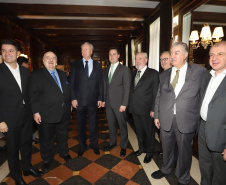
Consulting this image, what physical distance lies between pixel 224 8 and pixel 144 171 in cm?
335

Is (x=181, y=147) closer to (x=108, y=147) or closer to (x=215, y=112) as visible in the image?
(x=215, y=112)

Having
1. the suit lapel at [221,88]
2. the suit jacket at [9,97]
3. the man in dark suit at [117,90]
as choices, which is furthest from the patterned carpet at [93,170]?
the suit lapel at [221,88]

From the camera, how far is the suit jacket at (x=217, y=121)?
4.53 feet

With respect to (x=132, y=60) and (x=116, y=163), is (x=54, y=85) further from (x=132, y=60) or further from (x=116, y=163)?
(x=132, y=60)

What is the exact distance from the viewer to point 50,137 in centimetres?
231

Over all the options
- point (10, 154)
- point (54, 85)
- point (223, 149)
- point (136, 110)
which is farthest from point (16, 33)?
point (223, 149)

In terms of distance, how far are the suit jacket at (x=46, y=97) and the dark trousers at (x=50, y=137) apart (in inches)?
5.9

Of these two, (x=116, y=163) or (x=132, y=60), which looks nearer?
(x=116, y=163)

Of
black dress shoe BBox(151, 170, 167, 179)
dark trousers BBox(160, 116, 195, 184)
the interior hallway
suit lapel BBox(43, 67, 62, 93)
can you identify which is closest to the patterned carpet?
the interior hallway

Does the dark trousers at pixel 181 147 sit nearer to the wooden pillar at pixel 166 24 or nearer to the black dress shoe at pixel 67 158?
the black dress shoe at pixel 67 158

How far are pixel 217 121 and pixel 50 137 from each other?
231 centimetres

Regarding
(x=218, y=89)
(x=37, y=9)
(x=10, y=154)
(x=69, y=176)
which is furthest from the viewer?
(x=37, y=9)

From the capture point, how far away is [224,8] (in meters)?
2.70

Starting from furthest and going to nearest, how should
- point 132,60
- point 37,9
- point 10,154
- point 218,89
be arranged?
point 132,60
point 37,9
point 10,154
point 218,89
